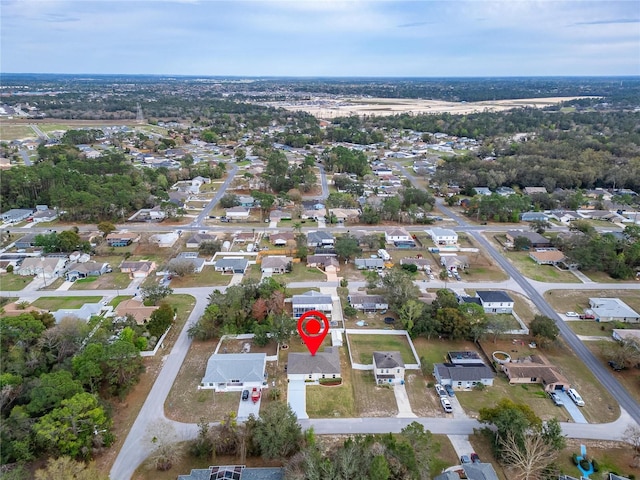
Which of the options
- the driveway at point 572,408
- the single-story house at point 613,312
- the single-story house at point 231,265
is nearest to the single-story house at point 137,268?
the single-story house at point 231,265

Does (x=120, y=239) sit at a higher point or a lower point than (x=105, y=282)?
higher

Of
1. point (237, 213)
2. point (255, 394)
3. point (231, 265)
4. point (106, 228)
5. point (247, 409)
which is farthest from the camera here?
point (237, 213)

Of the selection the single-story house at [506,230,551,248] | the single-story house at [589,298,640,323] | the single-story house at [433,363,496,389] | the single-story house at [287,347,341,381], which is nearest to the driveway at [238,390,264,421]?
the single-story house at [287,347,341,381]

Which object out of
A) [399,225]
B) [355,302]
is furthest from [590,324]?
[399,225]

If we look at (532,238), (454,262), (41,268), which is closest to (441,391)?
(454,262)

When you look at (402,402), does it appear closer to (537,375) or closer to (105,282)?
(537,375)

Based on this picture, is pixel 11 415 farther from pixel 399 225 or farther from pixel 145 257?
pixel 399 225

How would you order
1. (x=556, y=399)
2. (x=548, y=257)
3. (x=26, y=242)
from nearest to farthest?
(x=556, y=399), (x=548, y=257), (x=26, y=242)
